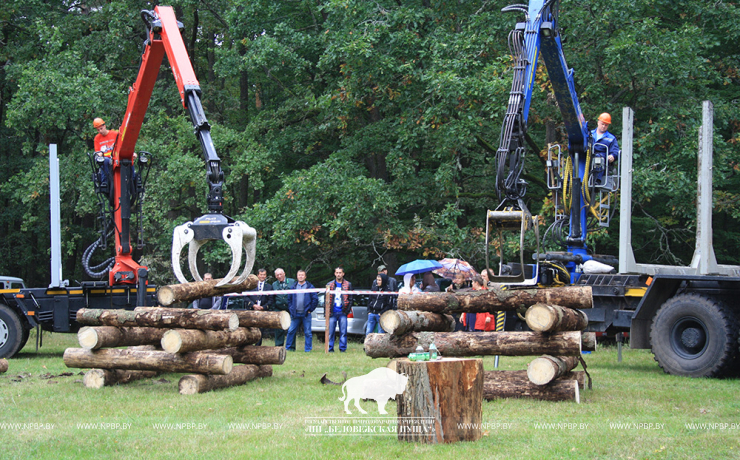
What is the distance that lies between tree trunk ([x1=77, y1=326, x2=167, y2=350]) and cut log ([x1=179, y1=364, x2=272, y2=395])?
3.42 feet

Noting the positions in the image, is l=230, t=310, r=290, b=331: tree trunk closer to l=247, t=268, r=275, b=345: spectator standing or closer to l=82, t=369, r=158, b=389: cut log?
l=82, t=369, r=158, b=389: cut log

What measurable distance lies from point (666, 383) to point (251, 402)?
5801mm

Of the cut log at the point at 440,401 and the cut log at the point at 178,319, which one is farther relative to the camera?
the cut log at the point at 178,319

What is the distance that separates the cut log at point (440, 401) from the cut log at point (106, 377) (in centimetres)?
563

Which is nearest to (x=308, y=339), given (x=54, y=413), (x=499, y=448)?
(x=54, y=413)

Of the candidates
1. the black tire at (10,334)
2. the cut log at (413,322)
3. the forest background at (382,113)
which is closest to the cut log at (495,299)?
the cut log at (413,322)

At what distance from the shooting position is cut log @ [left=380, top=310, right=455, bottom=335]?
9.13m

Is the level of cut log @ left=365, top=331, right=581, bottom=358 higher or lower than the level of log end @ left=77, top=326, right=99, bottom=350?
higher

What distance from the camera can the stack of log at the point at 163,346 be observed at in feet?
33.4

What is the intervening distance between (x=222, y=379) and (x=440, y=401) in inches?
196

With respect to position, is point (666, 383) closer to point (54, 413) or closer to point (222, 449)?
point (222, 449)

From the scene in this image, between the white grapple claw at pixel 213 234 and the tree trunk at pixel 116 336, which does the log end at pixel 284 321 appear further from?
the white grapple claw at pixel 213 234

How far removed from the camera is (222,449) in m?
6.66

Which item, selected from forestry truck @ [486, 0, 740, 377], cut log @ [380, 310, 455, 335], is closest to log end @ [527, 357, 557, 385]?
forestry truck @ [486, 0, 740, 377]
